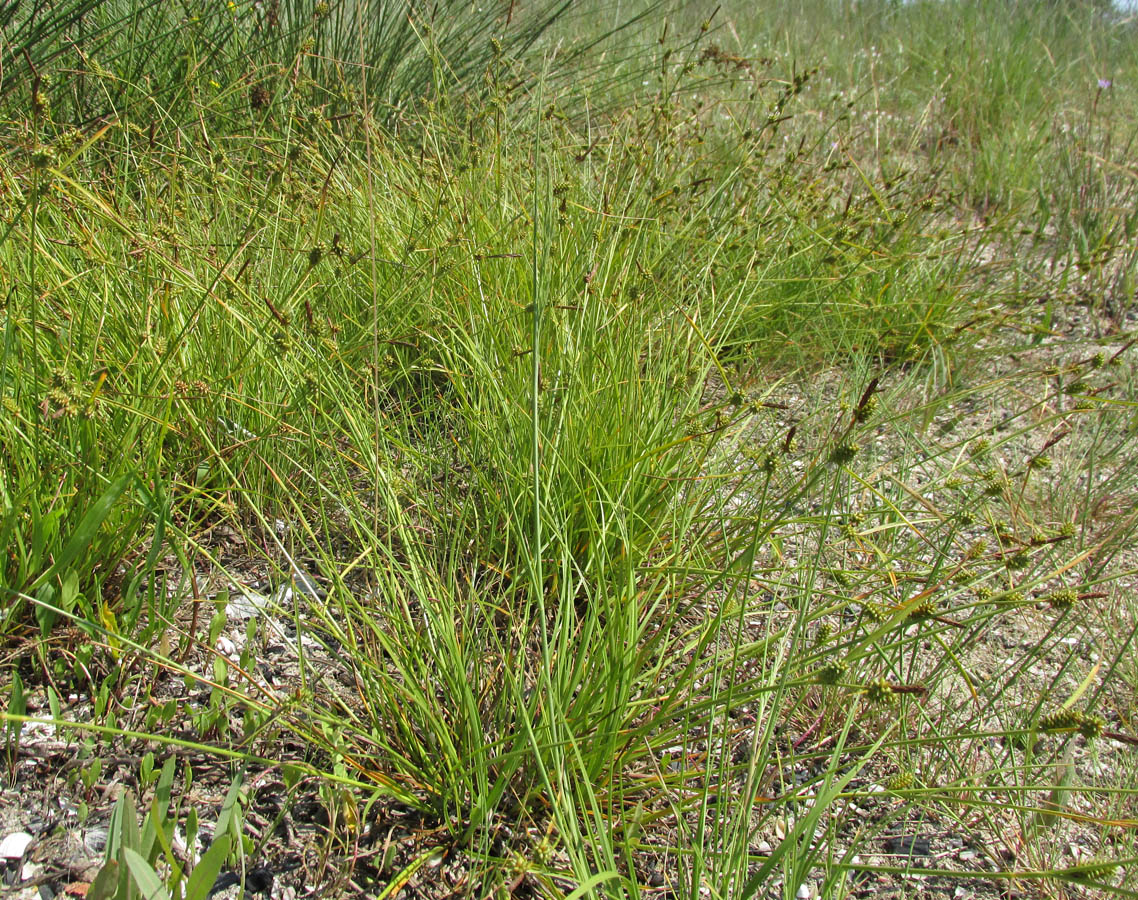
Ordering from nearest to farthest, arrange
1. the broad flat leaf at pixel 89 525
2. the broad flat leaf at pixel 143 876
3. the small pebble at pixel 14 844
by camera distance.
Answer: the broad flat leaf at pixel 143 876 < the small pebble at pixel 14 844 < the broad flat leaf at pixel 89 525

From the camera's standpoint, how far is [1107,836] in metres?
1.28

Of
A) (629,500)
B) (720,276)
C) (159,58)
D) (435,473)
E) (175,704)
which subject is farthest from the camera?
(159,58)

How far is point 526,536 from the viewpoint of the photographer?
1553 mm

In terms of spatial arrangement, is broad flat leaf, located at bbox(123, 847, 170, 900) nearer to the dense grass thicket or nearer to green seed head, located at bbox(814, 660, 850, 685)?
the dense grass thicket

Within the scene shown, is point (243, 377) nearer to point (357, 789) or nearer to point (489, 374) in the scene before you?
point (489, 374)

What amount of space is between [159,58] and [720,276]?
2186 mm

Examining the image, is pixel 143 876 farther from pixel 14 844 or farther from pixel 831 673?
pixel 831 673

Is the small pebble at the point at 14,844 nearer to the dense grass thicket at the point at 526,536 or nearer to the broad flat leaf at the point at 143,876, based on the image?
the dense grass thicket at the point at 526,536

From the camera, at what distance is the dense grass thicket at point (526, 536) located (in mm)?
1105

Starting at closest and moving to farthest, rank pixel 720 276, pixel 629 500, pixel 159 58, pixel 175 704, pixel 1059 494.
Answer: pixel 175 704 < pixel 629 500 < pixel 1059 494 < pixel 720 276 < pixel 159 58

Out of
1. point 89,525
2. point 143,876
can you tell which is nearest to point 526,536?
point 89,525

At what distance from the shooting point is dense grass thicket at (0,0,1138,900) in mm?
1105

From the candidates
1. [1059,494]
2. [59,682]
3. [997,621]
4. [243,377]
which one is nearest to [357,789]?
[59,682]

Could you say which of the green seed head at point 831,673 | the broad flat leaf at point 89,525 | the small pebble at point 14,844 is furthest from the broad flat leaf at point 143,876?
the green seed head at point 831,673
